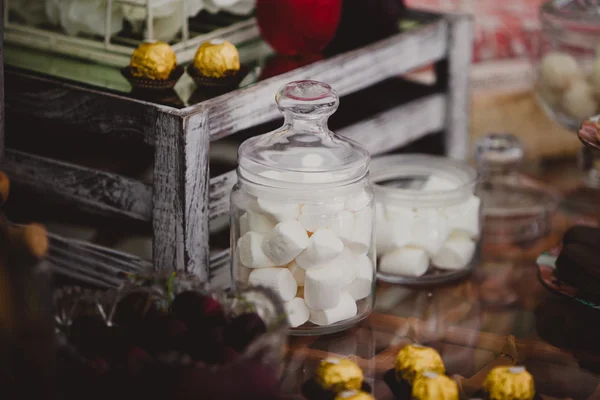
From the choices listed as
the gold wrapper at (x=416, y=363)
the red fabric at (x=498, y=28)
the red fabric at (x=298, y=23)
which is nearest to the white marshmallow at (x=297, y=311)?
the gold wrapper at (x=416, y=363)

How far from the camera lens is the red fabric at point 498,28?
1.47 metres

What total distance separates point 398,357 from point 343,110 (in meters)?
0.48

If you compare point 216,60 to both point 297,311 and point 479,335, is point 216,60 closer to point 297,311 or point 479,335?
point 297,311

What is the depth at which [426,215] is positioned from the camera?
39.1 inches

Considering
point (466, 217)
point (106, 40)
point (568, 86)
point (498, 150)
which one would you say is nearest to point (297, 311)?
point (466, 217)

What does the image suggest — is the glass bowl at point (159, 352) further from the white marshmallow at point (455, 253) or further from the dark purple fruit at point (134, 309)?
the white marshmallow at point (455, 253)

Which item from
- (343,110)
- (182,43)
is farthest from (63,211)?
(343,110)

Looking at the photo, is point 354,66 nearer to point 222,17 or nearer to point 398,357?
point 222,17

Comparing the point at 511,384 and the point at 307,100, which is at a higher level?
the point at 307,100

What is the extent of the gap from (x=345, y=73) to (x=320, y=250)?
313 mm

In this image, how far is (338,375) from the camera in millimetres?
771

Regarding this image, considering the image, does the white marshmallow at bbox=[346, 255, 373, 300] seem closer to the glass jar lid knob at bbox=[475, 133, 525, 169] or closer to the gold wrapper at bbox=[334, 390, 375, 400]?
the gold wrapper at bbox=[334, 390, 375, 400]

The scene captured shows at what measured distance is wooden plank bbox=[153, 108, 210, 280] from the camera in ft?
2.88

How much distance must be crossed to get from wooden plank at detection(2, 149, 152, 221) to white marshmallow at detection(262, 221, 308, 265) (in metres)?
0.15
